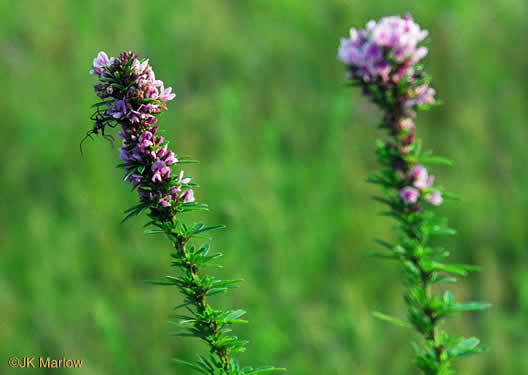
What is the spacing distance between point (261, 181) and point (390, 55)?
340cm

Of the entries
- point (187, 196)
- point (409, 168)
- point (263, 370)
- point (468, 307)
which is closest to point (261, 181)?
point (409, 168)

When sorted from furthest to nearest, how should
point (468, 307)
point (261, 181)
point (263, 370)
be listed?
1. point (261, 181)
2. point (468, 307)
3. point (263, 370)

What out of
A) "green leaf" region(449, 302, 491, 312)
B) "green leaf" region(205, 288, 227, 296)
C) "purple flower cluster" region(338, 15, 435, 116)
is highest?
"purple flower cluster" region(338, 15, 435, 116)

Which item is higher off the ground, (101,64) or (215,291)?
(101,64)

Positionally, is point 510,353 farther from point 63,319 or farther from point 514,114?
point 63,319

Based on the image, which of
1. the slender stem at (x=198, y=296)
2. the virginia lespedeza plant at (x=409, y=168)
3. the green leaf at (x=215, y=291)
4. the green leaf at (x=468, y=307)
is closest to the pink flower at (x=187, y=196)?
the slender stem at (x=198, y=296)

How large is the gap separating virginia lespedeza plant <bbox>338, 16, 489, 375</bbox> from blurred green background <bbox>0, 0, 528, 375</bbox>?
82.4 inches

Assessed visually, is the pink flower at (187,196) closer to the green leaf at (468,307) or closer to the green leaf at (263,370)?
the green leaf at (263,370)

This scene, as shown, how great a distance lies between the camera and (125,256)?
4.84 meters

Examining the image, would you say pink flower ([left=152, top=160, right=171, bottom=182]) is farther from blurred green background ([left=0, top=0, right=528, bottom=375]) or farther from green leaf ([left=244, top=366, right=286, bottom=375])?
blurred green background ([left=0, top=0, right=528, bottom=375])

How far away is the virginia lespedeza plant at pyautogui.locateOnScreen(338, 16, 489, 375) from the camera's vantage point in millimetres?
1817

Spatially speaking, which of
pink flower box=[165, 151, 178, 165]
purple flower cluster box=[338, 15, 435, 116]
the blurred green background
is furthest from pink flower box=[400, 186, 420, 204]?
the blurred green background

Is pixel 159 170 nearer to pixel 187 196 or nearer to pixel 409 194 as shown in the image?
pixel 187 196

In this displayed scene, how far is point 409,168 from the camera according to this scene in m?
1.95
